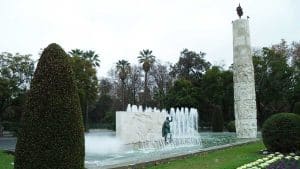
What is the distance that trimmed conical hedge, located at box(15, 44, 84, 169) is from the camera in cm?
800

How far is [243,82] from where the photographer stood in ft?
92.4

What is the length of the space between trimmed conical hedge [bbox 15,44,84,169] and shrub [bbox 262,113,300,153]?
10.8 m

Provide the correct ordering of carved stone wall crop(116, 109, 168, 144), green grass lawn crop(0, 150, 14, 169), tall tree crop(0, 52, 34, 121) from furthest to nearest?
tall tree crop(0, 52, 34, 121), carved stone wall crop(116, 109, 168, 144), green grass lawn crop(0, 150, 14, 169)

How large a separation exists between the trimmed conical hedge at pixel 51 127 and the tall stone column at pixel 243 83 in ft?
68.7

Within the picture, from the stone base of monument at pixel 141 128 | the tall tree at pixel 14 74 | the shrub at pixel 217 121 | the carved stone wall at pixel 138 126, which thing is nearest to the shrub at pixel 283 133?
the stone base of monument at pixel 141 128

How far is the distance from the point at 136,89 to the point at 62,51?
2411 inches

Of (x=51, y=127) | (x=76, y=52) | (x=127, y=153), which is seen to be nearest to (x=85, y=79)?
(x=76, y=52)

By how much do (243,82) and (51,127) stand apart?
21.5 m

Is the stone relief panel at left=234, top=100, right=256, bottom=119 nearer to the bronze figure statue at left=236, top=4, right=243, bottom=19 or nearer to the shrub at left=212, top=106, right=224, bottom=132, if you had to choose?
the bronze figure statue at left=236, top=4, right=243, bottom=19

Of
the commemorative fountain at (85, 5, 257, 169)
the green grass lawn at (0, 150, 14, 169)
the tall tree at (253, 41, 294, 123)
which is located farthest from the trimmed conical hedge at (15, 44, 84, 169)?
the tall tree at (253, 41, 294, 123)

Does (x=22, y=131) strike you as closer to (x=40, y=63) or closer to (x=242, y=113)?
(x=40, y=63)

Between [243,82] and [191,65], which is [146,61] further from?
[243,82]

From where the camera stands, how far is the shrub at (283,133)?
17.1 meters

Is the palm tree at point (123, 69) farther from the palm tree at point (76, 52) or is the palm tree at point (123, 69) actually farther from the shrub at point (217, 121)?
the shrub at point (217, 121)
